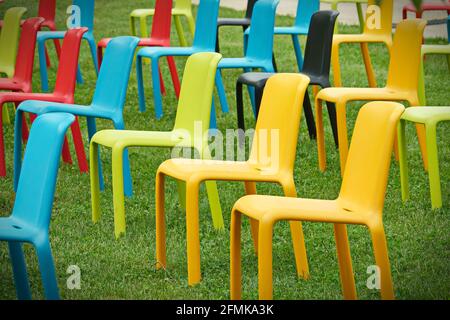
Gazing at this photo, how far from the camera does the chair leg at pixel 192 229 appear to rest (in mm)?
5016

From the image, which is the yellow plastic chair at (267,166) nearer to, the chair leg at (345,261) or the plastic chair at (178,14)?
the chair leg at (345,261)

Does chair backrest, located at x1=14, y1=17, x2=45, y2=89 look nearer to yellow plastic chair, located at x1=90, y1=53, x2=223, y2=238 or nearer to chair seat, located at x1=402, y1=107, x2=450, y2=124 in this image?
yellow plastic chair, located at x1=90, y1=53, x2=223, y2=238

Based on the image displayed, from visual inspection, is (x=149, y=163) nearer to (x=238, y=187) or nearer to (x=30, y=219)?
(x=238, y=187)

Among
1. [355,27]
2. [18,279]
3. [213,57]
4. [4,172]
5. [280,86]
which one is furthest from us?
[355,27]

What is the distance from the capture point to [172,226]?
20.4 feet

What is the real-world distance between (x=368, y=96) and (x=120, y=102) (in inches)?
61.5

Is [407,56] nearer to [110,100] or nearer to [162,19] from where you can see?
[110,100]

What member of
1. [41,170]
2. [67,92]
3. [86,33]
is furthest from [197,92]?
[86,33]

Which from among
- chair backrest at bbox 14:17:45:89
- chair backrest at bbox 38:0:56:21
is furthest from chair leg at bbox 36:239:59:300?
chair backrest at bbox 38:0:56:21

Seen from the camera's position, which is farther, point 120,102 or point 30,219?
point 120,102

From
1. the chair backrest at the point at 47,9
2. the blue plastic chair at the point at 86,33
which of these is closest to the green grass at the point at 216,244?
the blue plastic chair at the point at 86,33

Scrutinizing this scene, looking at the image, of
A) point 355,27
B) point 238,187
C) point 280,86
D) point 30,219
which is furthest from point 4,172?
point 355,27

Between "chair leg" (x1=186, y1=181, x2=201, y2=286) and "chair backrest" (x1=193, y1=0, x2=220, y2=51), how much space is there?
4.07 metres

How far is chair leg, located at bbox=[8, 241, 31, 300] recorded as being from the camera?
15.0 ft
